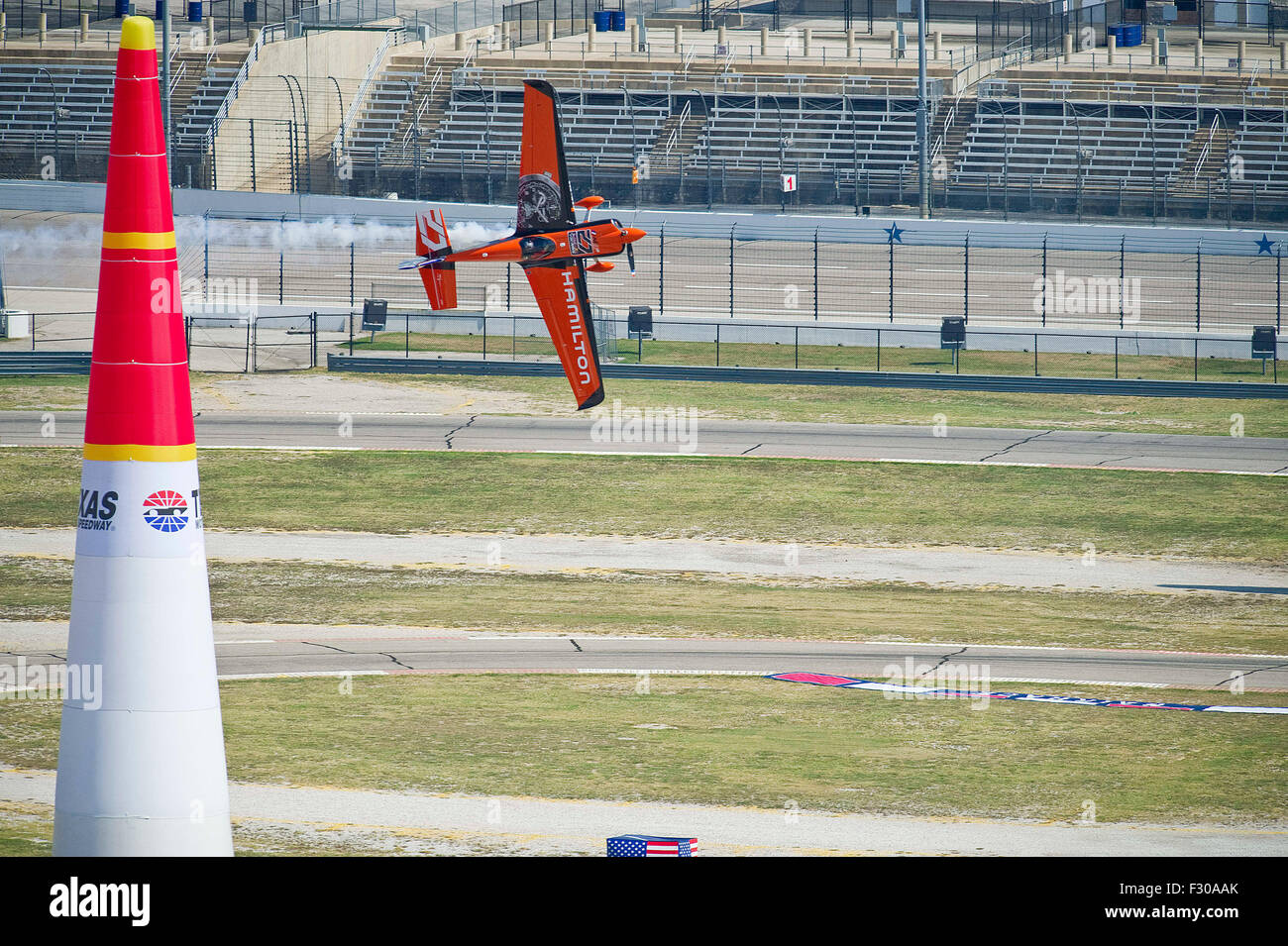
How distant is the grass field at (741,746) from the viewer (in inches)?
692

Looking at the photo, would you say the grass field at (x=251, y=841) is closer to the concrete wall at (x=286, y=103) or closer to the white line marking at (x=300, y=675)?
the white line marking at (x=300, y=675)

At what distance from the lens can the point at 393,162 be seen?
68562 mm

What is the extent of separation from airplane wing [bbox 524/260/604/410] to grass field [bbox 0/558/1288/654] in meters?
3.87

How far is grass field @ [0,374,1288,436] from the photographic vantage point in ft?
153

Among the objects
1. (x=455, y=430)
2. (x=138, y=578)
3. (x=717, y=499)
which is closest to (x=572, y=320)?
(x=717, y=499)

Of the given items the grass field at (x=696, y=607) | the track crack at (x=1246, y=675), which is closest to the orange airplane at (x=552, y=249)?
the grass field at (x=696, y=607)

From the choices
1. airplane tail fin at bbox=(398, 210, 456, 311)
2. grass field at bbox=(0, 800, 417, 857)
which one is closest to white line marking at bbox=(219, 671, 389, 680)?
grass field at bbox=(0, 800, 417, 857)

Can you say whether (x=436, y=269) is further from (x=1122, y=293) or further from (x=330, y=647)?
(x=1122, y=293)

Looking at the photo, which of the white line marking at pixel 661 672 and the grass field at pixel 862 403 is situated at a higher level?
the grass field at pixel 862 403

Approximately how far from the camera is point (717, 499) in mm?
38031

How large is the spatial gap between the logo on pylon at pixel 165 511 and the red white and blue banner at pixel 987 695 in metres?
15.9

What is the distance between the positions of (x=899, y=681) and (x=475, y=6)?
67.9 meters

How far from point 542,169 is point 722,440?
14934mm
